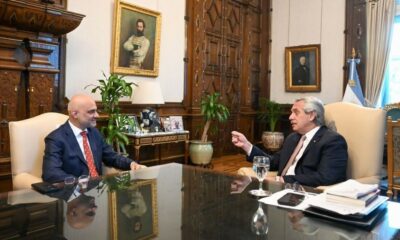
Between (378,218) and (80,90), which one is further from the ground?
(80,90)

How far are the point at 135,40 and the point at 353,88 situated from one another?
144 inches

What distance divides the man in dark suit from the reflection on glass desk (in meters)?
0.56

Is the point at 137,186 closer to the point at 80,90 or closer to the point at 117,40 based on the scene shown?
the point at 80,90

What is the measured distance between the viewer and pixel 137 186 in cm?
169

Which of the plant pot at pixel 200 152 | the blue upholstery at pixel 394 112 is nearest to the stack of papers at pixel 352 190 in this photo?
the plant pot at pixel 200 152

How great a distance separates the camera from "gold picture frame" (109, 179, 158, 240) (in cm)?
111

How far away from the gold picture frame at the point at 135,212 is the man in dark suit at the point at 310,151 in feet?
2.87

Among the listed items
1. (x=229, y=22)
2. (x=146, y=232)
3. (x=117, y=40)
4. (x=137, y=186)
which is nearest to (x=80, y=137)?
(x=137, y=186)

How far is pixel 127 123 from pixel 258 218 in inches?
113

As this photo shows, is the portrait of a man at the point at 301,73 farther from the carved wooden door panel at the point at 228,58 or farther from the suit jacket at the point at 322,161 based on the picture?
the suit jacket at the point at 322,161

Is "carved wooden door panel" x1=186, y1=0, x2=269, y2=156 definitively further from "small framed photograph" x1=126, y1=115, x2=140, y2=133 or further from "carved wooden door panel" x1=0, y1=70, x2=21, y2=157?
"carved wooden door panel" x1=0, y1=70, x2=21, y2=157

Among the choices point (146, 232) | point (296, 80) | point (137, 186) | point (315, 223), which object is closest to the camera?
point (146, 232)

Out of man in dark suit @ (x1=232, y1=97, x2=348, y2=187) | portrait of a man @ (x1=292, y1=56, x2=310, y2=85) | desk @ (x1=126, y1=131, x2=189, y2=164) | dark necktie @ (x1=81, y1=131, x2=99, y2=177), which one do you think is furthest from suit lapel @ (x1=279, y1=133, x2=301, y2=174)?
portrait of a man @ (x1=292, y1=56, x2=310, y2=85)

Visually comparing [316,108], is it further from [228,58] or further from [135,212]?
[228,58]
